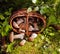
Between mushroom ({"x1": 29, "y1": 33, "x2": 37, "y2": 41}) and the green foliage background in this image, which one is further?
mushroom ({"x1": 29, "y1": 33, "x2": 37, "y2": 41})

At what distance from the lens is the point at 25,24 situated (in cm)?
340

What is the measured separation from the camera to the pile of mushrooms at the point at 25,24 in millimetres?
3314

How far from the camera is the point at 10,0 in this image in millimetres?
3592

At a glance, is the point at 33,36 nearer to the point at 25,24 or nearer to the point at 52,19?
the point at 25,24

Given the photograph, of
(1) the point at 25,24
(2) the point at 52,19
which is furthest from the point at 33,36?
(2) the point at 52,19

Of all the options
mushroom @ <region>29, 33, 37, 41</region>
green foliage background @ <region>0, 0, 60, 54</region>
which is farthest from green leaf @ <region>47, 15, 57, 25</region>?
mushroom @ <region>29, 33, 37, 41</region>

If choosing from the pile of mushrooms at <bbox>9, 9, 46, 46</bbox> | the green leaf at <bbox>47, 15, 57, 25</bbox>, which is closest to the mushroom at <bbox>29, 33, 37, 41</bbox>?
the pile of mushrooms at <bbox>9, 9, 46, 46</bbox>

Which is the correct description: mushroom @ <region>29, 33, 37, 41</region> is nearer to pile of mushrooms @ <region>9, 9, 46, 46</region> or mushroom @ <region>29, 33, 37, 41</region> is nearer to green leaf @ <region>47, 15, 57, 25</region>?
pile of mushrooms @ <region>9, 9, 46, 46</region>

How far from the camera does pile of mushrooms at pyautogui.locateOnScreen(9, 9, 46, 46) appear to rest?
10.9 ft

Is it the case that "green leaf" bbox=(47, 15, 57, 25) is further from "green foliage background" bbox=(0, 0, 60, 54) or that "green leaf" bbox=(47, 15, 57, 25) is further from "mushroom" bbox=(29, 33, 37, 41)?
"mushroom" bbox=(29, 33, 37, 41)

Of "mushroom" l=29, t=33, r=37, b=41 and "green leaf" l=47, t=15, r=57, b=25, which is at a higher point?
"green leaf" l=47, t=15, r=57, b=25

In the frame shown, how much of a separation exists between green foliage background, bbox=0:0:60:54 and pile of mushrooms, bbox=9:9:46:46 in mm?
57

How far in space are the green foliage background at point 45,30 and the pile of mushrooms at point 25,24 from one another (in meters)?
0.06

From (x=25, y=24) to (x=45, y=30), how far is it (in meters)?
0.28
